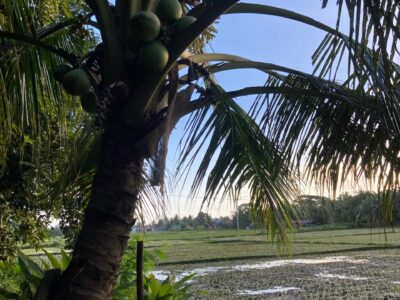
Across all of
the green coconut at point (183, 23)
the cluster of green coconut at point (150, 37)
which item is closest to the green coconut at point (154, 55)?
the cluster of green coconut at point (150, 37)

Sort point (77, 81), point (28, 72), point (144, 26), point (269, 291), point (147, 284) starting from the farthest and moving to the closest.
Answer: point (269, 291) → point (147, 284) → point (28, 72) → point (77, 81) → point (144, 26)

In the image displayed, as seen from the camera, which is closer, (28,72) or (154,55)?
(154,55)

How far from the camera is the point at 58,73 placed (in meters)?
2.21

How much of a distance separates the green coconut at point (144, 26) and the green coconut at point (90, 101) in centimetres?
46

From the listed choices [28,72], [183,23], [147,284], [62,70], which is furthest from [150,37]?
[147,284]

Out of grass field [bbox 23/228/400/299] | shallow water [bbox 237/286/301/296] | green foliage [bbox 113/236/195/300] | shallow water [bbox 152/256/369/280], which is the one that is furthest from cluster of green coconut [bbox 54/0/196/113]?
shallow water [bbox 152/256/369/280]

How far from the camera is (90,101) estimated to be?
2.29 meters

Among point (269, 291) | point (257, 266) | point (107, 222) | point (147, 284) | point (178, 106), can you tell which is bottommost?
point (269, 291)

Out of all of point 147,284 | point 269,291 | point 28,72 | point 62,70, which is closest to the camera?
point 62,70

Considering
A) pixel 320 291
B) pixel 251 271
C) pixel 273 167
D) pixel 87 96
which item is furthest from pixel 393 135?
pixel 251 271

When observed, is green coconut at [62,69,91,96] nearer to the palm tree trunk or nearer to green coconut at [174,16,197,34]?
the palm tree trunk

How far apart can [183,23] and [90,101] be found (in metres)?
0.61

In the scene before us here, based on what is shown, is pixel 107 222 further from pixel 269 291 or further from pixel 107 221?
pixel 269 291

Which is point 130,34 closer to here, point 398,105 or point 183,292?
point 398,105
